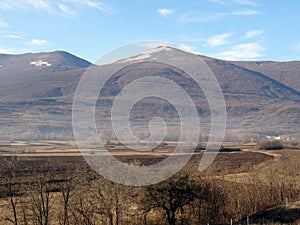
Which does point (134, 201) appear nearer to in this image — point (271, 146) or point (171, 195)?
point (171, 195)

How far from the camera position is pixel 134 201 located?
31.2 metres

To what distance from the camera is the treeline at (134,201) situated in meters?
27.8

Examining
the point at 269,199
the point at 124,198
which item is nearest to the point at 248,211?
the point at 269,199

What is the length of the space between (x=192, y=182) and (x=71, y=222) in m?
9.22

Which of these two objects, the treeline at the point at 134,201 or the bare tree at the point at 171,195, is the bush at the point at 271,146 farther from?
the bare tree at the point at 171,195

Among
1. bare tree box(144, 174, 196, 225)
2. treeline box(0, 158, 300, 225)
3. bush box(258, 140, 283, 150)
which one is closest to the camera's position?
treeline box(0, 158, 300, 225)

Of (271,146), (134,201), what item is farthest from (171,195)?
(271,146)

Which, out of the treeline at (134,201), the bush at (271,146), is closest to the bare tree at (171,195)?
the treeline at (134,201)

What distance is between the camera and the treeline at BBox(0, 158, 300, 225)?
2781 cm

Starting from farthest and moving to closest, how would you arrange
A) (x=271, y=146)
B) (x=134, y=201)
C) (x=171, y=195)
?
(x=271, y=146)
(x=134, y=201)
(x=171, y=195)

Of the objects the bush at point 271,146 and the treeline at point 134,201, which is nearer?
the treeline at point 134,201

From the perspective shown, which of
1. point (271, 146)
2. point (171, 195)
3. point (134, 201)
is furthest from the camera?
point (271, 146)

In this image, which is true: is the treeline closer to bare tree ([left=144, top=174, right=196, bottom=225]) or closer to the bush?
bare tree ([left=144, top=174, right=196, bottom=225])

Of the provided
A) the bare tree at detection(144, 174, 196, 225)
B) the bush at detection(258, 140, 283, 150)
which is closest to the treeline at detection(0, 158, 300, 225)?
the bare tree at detection(144, 174, 196, 225)
